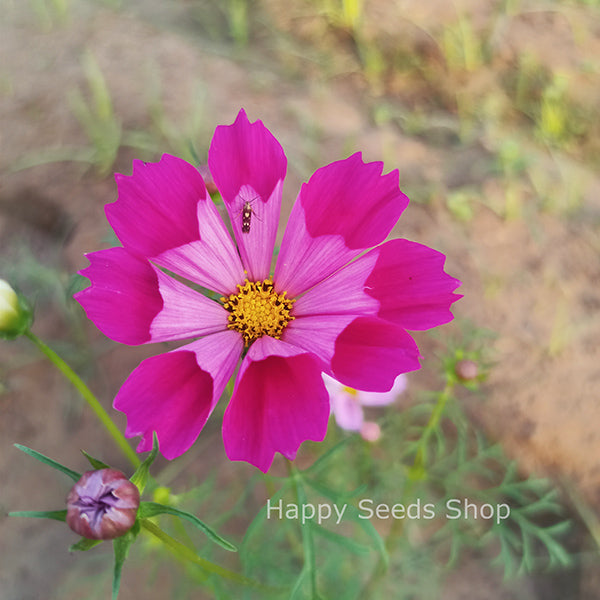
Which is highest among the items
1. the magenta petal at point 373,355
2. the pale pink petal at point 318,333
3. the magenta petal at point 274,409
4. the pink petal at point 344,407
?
the pink petal at point 344,407

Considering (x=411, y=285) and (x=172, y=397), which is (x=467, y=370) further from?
(x=172, y=397)

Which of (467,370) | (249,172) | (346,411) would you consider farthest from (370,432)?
(249,172)

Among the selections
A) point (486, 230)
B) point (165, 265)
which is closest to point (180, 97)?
point (486, 230)

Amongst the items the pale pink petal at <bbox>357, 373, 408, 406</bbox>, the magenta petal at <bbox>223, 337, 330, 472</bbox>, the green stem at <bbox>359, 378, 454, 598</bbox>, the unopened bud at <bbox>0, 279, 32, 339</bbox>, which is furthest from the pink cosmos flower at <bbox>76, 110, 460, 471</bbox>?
the pale pink petal at <bbox>357, 373, 408, 406</bbox>

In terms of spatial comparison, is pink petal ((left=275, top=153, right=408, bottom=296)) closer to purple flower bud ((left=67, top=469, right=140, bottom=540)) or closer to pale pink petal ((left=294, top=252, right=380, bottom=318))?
pale pink petal ((left=294, top=252, right=380, bottom=318))

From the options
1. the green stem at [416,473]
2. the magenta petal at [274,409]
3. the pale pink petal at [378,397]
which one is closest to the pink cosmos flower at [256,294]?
the magenta petal at [274,409]

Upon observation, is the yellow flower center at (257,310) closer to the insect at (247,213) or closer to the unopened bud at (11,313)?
the insect at (247,213)
